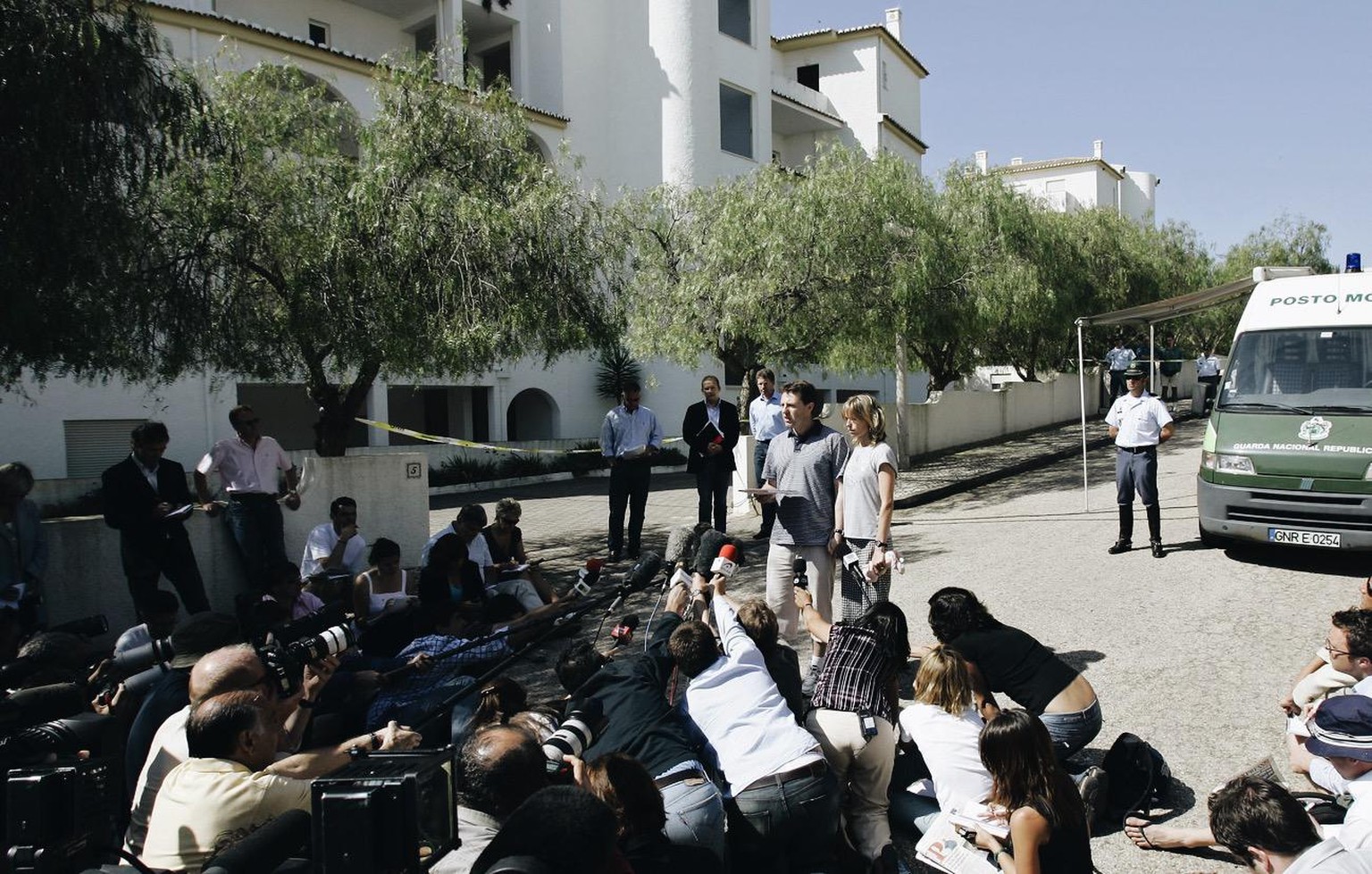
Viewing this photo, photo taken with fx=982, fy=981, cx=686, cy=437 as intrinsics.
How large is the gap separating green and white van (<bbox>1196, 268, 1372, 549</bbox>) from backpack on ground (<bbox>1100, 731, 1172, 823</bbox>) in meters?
5.17

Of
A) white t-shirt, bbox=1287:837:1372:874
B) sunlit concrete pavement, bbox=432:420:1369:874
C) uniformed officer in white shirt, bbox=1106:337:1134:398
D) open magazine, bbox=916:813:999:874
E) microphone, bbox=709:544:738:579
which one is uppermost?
uniformed officer in white shirt, bbox=1106:337:1134:398

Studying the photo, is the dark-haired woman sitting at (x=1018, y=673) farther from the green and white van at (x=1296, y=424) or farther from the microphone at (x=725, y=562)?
the green and white van at (x=1296, y=424)

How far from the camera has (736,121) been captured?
26656mm

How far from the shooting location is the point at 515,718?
3814mm

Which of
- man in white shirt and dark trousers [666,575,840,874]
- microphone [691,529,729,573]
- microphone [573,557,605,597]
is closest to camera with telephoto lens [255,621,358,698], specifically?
man in white shirt and dark trousers [666,575,840,874]

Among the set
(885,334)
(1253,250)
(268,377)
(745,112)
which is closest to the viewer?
(268,377)

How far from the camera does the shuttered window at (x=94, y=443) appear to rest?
53.5 feet

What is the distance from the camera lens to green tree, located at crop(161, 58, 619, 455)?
8.47m

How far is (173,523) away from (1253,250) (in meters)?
46.8

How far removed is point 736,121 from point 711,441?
718 inches

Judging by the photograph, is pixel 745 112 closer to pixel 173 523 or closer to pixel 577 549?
pixel 577 549

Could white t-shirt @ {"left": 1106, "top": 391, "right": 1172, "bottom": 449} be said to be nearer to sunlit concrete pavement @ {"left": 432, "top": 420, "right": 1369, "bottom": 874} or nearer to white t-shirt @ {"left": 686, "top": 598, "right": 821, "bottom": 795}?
sunlit concrete pavement @ {"left": 432, "top": 420, "right": 1369, "bottom": 874}

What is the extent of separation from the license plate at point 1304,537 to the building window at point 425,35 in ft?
69.4

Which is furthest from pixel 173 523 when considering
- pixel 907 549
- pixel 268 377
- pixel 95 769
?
pixel 907 549
